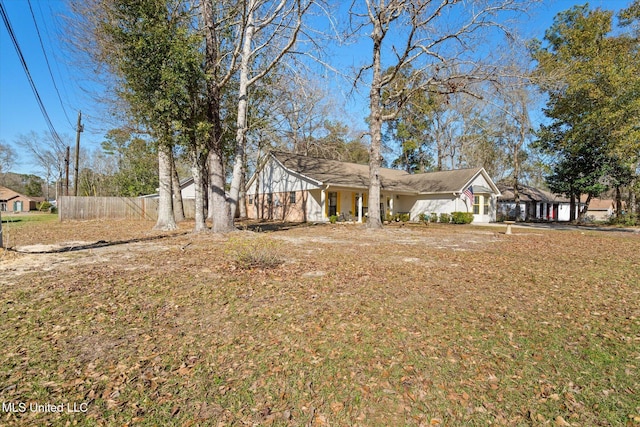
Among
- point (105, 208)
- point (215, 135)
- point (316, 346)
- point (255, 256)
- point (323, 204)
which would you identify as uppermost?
point (215, 135)

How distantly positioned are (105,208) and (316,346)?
2458cm

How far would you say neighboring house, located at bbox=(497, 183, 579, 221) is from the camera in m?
33.2

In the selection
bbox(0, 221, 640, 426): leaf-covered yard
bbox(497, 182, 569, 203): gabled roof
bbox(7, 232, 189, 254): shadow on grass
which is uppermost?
bbox(497, 182, 569, 203): gabled roof

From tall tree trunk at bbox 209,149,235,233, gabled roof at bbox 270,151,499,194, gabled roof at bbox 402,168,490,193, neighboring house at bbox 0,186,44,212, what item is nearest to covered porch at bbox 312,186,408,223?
gabled roof at bbox 270,151,499,194

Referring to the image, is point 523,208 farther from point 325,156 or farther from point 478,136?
point 325,156

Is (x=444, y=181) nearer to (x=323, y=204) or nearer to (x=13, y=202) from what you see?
(x=323, y=204)

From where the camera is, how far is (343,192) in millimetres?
22047

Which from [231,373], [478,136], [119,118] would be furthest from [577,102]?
[119,118]

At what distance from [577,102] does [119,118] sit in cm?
2390

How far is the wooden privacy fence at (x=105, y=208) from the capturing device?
68.4 feet

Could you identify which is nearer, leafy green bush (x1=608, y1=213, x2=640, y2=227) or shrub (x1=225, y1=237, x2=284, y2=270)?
shrub (x1=225, y1=237, x2=284, y2=270)

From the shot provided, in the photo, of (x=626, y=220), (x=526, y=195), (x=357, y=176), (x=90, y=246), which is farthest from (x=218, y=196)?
(x=526, y=195)

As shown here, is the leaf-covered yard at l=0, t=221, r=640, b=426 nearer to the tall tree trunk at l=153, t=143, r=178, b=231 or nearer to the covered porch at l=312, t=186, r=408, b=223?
the tall tree trunk at l=153, t=143, r=178, b=231

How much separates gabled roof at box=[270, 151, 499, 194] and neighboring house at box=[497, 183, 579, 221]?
8.37m
